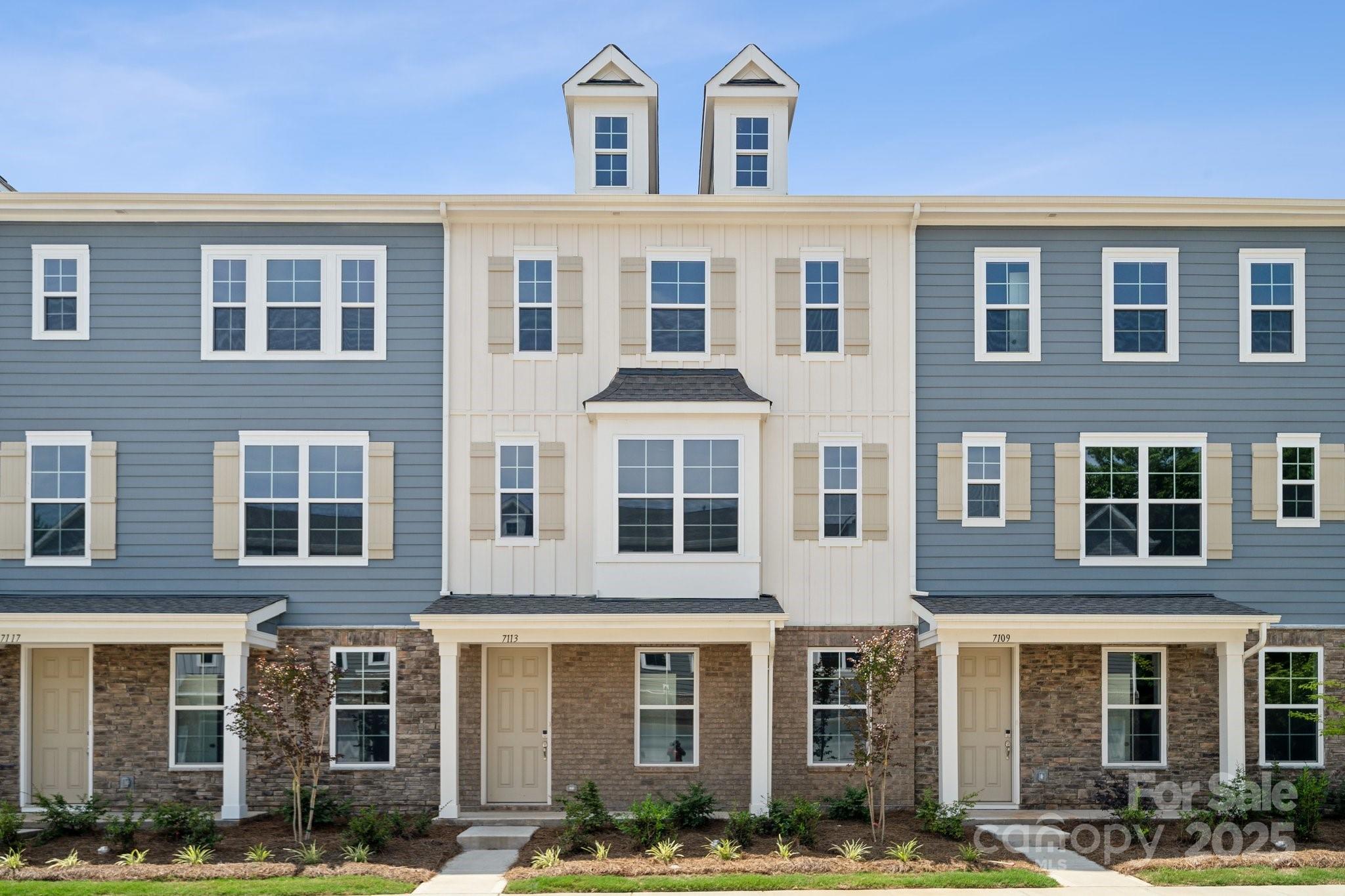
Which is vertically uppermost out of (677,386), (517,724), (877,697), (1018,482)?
(677,386)

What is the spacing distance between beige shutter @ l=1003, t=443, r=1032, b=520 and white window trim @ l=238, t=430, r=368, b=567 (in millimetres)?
9078

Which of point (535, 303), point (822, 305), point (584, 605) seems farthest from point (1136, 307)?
point (584, 605)

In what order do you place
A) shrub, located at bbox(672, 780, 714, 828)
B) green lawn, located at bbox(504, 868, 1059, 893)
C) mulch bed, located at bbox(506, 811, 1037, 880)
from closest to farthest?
green lawn, located at bbox(504, 868, 1059, 893), mulch bed, located at bbox(506, 811, 1037, 880), shrub, located at bbox(672, 780, 714, 828)

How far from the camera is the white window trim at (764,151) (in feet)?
54.7

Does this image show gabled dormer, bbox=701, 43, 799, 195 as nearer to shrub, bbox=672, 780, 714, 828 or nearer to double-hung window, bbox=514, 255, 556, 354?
double-hung window, bbox=514, 255, 556, 354

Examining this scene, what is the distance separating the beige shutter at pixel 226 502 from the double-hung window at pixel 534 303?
14.1 ft

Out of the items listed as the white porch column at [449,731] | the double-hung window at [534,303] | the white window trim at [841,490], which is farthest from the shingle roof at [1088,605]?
the double-hung window at [534,303]

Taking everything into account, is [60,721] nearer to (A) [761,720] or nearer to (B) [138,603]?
(B) [138,603]

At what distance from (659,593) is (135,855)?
22.6 feet

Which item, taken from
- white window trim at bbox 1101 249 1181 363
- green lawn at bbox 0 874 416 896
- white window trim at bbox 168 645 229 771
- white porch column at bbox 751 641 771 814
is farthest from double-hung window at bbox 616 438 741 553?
white window trim at bbox 168 645 229 771

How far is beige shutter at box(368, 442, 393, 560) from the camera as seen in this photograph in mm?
15188

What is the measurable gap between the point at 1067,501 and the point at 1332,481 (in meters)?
3.84

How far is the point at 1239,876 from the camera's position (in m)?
11.4

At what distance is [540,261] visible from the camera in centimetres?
1557
